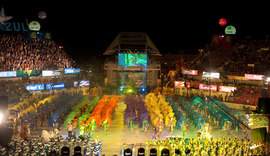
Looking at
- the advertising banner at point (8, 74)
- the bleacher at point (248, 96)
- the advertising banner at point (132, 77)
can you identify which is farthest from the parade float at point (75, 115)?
the advertising banner at point (132, 77)

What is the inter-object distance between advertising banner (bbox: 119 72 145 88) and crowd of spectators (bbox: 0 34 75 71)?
7881 mm

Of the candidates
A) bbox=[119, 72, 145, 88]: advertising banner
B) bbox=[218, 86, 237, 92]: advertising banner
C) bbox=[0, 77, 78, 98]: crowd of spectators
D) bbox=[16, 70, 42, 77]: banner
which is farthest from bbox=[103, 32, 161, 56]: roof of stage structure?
bbox=[218, 86, 237, 92]: advertising banner

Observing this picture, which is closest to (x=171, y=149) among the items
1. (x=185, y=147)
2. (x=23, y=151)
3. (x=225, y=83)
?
(x=185, y=147)

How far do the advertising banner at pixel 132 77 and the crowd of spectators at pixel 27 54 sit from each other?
25.9 feet

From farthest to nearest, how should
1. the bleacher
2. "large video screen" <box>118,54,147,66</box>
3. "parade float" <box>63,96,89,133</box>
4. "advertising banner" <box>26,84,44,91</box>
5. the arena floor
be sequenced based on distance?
"large video screen" <box>118,54,147,66</box> < "advertising banner" <box>26,84,44,91</box> < the bleacher < "parade float" <box>63,96,89,133</box> < the arena floor

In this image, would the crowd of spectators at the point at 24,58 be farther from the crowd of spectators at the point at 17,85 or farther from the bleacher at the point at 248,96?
Answer: the bleacher at the point at 248,96

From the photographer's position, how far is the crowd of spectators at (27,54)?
29375 millimetres

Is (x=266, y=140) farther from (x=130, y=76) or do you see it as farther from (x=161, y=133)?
(x=130, y=76)

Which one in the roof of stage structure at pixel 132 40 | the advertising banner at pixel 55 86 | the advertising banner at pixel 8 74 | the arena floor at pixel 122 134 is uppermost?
the roof of stage structure at pixel 132 40

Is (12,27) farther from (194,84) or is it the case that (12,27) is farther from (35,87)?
(194,84)

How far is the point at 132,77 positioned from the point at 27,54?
46.6ft

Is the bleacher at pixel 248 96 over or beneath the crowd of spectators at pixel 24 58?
beneath

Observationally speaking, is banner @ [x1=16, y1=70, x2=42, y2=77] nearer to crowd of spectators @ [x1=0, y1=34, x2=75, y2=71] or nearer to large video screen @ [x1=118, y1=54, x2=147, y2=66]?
crowd of spectators @ [x1=0, y1=34, x2=75, y2=71]

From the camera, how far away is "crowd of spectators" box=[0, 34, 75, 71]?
1156 inches
